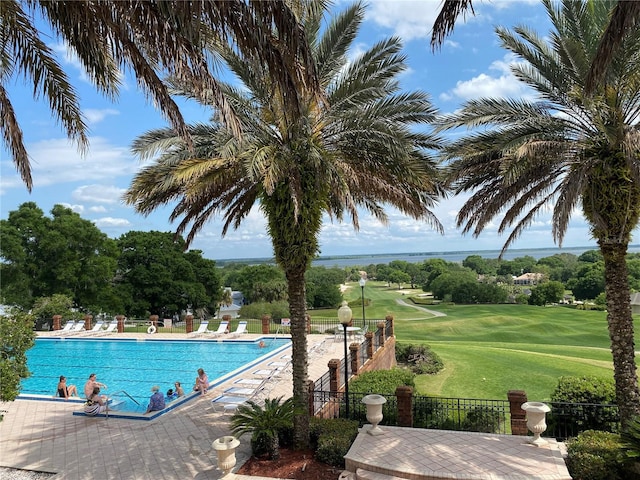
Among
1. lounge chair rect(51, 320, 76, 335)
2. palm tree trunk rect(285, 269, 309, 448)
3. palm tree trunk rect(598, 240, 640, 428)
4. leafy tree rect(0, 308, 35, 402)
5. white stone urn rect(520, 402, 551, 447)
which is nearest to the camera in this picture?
leafy tree rect(0, 308, 35, 402)

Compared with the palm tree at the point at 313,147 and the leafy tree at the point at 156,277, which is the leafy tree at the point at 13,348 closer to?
the palm tree at the point at 313,147

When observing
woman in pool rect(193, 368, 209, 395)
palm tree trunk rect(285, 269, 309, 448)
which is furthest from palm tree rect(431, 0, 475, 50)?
woman in pool rect(193, 368, 209, 395)

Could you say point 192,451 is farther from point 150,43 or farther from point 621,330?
point 621,330

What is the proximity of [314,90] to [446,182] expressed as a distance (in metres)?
4.98

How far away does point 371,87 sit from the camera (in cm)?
907

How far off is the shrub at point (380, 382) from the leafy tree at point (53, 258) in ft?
94.9

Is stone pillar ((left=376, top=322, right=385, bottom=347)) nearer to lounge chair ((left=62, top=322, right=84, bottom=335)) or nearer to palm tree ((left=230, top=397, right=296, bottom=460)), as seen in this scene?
palm tree ((left=230, top=397, right=296, bottom=460))

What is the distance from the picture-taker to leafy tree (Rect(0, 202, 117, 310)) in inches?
1236

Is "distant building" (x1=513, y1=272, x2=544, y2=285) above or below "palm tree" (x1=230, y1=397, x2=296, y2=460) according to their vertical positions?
below

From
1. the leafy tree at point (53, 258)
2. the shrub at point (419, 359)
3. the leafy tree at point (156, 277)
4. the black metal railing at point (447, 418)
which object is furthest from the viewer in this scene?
the leafy tree at point (156, 277)

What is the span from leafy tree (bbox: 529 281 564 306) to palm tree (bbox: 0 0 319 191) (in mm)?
64222

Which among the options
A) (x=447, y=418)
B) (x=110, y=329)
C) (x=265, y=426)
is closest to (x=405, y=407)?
(x=447, y=418)

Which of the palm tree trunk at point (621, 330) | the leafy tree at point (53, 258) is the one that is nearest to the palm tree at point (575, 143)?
the palm tree trunk at point (621, 330)

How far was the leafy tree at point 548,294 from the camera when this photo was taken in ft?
196
